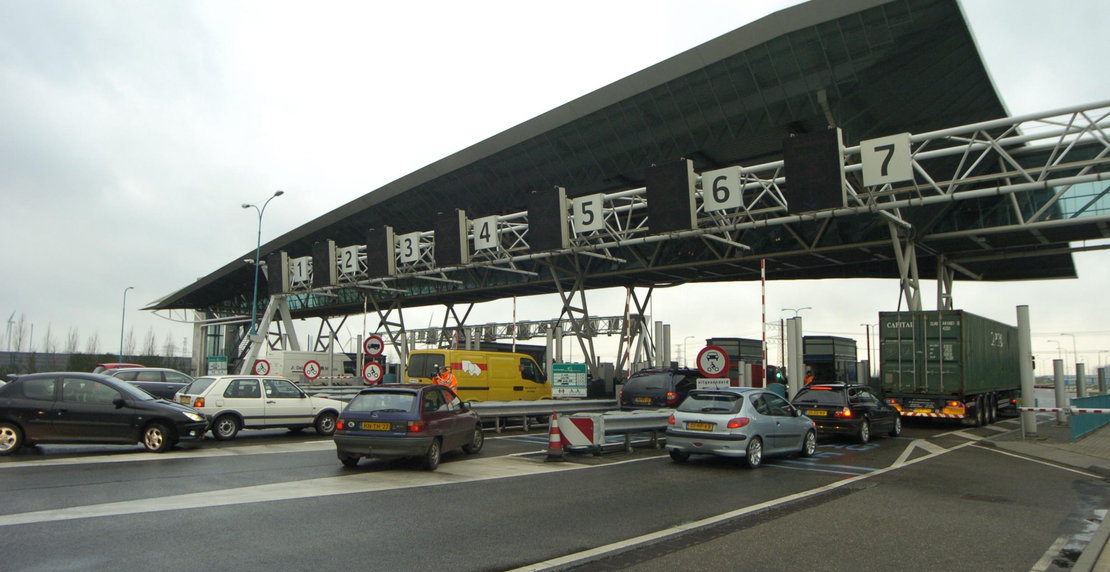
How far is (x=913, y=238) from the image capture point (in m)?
26.8

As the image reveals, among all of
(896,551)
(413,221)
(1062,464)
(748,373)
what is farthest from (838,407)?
(413,221)

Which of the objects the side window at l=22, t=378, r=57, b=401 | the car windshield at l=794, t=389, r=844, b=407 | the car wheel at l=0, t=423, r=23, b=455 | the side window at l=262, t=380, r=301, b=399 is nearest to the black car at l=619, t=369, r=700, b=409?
the car windshield at l=794, t=389, r=844, b=407

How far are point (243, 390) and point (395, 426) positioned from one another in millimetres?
6729

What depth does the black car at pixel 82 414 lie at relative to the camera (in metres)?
12.1

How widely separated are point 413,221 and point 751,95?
846 inches

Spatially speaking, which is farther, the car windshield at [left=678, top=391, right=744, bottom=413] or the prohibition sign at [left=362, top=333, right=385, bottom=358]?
the prohibition sign at [left=362, top=333, right=385, bottom=358]

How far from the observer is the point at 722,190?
21.1m

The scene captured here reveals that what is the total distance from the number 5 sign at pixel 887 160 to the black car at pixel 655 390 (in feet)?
24.9

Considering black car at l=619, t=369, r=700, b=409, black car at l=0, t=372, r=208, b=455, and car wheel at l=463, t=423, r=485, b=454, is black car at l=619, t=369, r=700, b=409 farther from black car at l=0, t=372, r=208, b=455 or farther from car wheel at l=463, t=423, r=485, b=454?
black car at l=0, t=372, r=208, b=455

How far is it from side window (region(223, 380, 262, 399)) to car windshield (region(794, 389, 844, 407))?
518 inches

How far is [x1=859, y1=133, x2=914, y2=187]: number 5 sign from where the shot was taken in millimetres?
17766

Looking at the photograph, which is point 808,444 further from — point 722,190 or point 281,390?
point 281,390

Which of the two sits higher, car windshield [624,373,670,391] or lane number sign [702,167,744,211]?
lane number sign [702,167,744,211]

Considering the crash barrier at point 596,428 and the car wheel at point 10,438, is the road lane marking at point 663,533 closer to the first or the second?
the crash barrier at point 596,428
